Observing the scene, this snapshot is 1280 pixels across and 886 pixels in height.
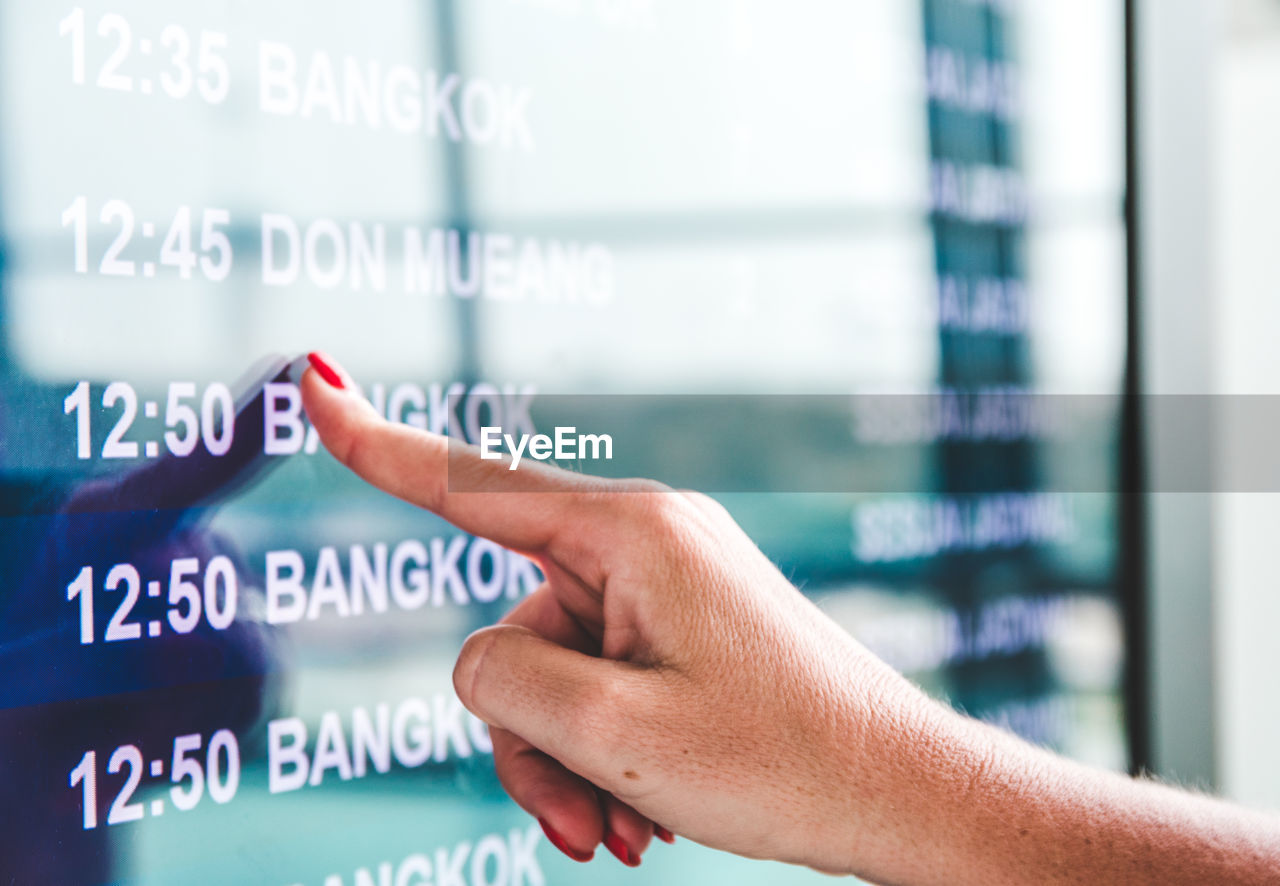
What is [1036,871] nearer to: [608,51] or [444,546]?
[444,546]

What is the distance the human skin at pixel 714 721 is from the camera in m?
0.55

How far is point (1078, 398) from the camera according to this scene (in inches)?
44.7

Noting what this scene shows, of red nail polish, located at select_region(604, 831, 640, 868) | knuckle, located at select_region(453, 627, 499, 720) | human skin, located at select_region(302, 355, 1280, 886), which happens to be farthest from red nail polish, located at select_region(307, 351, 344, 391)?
red nail polish, located at select_region(604, 831, 640, 868)

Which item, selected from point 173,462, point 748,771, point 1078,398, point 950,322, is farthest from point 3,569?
point 1078,398

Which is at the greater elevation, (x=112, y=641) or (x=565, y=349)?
(x=565, y=349)

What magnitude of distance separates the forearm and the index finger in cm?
21

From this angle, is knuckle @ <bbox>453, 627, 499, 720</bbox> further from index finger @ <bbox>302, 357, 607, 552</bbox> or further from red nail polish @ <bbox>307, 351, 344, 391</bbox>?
red nail polish @ <bbox>307, 351, 344, 391</bbox>

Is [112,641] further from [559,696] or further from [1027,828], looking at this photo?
[1027,828]

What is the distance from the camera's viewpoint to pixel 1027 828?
0.60 m

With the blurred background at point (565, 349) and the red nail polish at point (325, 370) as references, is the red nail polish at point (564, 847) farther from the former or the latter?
the red nail polish at point (325, 370)

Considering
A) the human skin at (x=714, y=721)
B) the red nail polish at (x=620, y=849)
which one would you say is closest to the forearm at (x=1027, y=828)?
the human skin at (x=714, y=721)

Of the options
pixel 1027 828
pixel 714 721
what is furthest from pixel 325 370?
pixel 1027 828

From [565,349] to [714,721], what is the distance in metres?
0.29

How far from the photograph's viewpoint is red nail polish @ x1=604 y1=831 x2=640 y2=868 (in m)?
0.59
